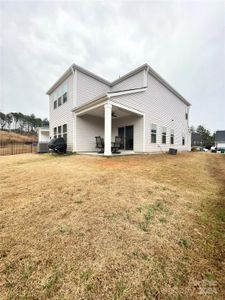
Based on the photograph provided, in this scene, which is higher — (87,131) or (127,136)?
(87,131)

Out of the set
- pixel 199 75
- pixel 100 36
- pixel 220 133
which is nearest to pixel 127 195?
pixel 100 36

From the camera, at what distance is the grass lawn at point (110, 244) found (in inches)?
50.3

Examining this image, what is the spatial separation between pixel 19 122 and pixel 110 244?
63366 millimetres

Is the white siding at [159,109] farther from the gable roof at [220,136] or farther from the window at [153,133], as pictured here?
the gable roof at [220,136]

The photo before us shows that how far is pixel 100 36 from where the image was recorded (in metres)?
13.3

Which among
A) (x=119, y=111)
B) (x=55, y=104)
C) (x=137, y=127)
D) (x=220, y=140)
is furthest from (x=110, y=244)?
(x=220, y=140)

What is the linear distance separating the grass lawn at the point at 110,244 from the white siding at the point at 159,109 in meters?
6.70

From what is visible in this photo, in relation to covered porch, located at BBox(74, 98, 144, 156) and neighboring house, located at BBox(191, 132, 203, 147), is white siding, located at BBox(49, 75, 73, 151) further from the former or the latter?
neighboring house, located at BBox(191, 132, 203, 147)

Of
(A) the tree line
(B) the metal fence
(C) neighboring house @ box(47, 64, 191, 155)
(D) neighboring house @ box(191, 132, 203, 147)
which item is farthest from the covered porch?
(D) neighboring house @ box(191, 132, 203, 147)

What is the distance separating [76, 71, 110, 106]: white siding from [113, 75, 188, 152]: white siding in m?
3.55

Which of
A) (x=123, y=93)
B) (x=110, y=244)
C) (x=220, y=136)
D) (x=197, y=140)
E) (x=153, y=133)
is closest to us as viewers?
(x=110, y=244)

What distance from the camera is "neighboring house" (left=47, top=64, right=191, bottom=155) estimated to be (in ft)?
33.3

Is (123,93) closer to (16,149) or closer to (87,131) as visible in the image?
(87,131)

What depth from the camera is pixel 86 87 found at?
11094 millimetres
